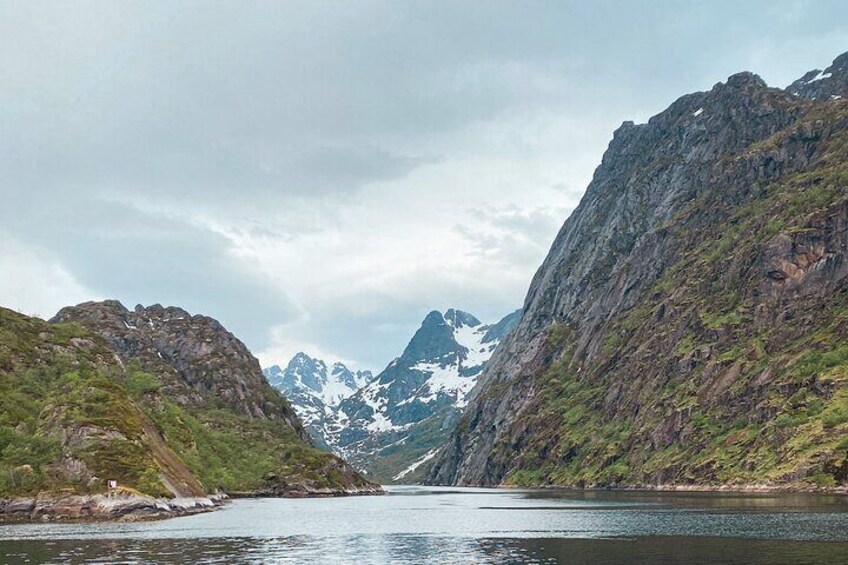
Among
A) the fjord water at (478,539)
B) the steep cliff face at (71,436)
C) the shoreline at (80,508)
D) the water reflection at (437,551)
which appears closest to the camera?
the water reflection at (437,551)

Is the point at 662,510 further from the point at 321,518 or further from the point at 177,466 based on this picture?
the point at 177,466

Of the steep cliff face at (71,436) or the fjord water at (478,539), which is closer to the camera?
the fjord water at (478,539)

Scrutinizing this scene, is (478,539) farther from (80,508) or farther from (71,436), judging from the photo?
(71,436)

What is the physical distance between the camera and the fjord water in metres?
70.4

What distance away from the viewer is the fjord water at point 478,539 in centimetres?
7038

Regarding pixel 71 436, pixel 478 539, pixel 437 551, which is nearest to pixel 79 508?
pixel 71 436

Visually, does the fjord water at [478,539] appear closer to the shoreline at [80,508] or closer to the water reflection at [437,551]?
the water reflection at [437,551]

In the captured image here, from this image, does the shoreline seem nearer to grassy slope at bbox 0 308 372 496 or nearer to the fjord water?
grassy slope at bbox 0 308 372 496

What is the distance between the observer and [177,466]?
180 m

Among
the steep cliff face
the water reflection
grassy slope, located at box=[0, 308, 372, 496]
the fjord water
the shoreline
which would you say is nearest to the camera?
the water reflection

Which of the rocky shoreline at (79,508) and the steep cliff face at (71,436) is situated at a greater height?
the steep cliff face at (71,436)

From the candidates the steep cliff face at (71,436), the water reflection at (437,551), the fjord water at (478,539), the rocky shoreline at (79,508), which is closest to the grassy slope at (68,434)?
the steep cliff face at (71,436)

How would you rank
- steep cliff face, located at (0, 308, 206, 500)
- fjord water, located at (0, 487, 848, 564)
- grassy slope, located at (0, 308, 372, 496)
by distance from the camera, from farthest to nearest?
grassy slope, located at (0, 308, 372, 496), steep cliff face, located at (0, 308, 206, 500), fjord water, located at (0, 487, 848, 564)

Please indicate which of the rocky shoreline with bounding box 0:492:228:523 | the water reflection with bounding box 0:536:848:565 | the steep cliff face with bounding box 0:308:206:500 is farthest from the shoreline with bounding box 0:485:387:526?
the water reflection with bounding box 0:536:848:565
